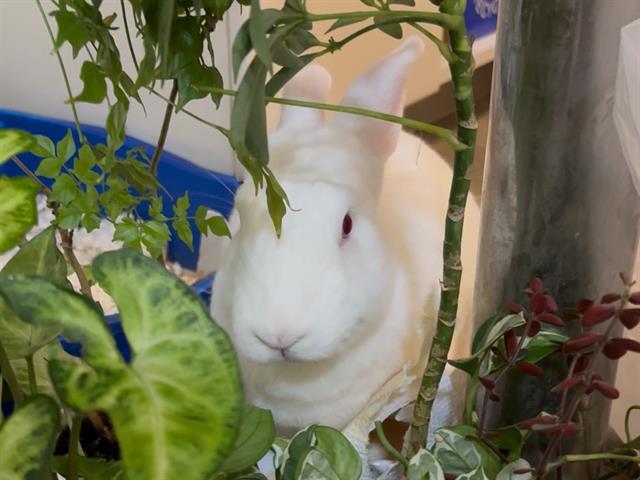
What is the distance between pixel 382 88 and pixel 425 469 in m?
0.40

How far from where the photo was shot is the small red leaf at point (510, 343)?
56cm

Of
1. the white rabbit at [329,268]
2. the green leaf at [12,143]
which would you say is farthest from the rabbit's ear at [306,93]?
the green leaf at [12,143]

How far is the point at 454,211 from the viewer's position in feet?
1.71

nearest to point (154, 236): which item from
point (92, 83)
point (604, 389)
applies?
point (92, 83)

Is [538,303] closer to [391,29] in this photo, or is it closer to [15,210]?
[391,29]

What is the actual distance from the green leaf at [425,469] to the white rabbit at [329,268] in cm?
21

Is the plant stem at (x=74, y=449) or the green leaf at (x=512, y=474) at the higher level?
the plant stem at (x=74, y=449)

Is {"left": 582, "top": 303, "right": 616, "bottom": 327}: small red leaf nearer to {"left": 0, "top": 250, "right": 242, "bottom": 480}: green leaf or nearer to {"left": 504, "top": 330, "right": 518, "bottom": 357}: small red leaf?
{"left": 504, "top": 330, "right": 518, "bottom": 357}: small red leaf

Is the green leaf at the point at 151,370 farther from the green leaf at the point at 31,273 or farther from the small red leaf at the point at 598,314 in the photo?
the small red leaf at the point at 598,314

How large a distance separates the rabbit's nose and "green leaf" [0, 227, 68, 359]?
0.24 metres

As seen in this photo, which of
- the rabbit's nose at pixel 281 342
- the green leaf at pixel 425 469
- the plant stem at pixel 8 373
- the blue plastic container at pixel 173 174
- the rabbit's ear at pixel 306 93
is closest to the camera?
the plant stem at pixel 8 373

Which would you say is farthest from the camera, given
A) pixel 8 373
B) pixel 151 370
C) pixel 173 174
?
pixel 173 174

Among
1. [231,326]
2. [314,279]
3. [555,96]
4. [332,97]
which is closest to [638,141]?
[555,96]

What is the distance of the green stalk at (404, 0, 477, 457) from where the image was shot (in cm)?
48
